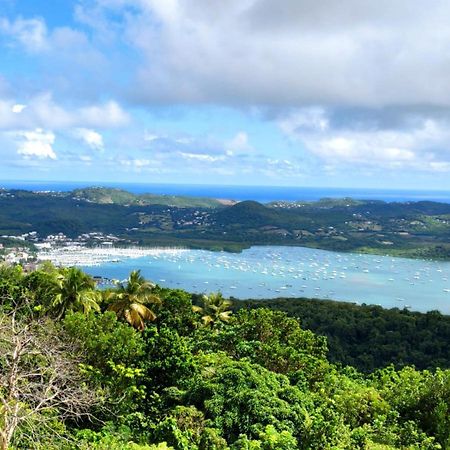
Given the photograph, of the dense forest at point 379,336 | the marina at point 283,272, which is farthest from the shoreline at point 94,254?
the dense forest at point 379,336

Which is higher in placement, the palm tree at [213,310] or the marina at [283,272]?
the palm tree at [213,310]

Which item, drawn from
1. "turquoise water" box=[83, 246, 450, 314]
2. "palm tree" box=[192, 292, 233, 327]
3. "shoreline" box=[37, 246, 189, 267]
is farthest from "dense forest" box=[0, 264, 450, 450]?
"shoreline" box=[37, 246, 189, 267]

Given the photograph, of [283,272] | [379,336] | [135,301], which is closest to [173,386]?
[135,301]

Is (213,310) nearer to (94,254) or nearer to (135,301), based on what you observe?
(135,301)

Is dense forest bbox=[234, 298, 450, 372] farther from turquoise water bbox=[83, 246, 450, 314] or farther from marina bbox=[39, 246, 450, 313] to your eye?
marina bbox=[39, 246, 450, 313]

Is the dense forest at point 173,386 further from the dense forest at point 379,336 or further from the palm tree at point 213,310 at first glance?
the dense forest at point 379,336
